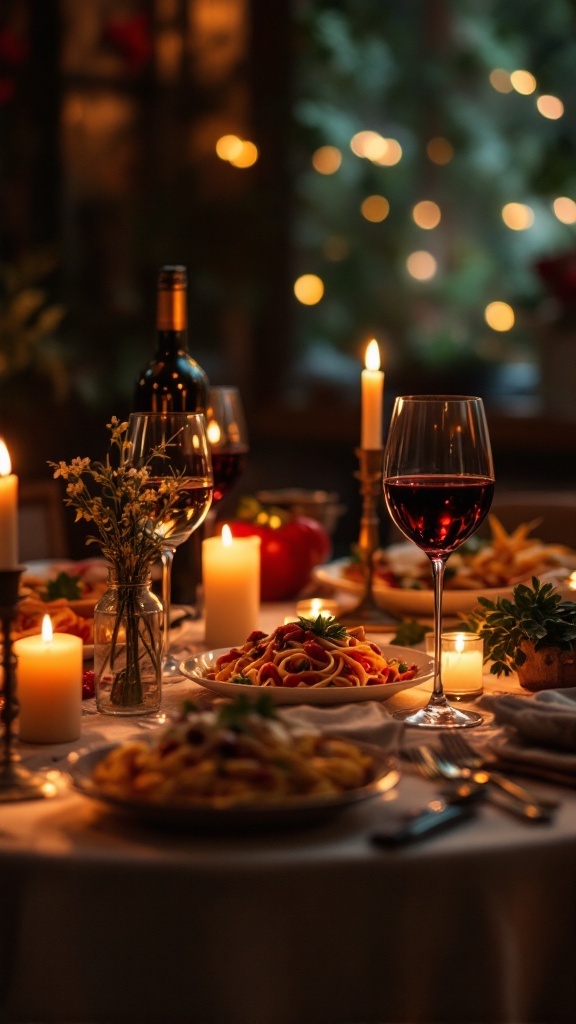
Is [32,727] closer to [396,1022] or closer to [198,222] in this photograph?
[396,1022]

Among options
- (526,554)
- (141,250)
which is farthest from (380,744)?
(141,250)

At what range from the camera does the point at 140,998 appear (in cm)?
103

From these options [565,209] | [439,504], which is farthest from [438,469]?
[565,209]

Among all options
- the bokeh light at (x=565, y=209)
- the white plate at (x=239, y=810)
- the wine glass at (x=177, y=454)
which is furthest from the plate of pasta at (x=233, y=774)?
the bokeh light at (x=565, y=209)

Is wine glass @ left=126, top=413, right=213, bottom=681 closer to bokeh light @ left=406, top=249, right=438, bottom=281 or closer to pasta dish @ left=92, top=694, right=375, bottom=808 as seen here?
pasta dish @ left=92, top=694, right=375, bottom=808

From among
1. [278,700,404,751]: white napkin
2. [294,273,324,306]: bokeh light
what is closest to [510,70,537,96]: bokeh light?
[294,273,324,306]: bokeh light

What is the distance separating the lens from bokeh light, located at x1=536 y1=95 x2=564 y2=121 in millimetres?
4219

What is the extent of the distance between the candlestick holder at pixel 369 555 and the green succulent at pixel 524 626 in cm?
35

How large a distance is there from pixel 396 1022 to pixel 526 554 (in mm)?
1080

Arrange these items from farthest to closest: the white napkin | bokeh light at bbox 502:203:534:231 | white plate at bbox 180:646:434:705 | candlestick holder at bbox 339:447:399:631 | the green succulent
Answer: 1. bokeh light at bbox 502:203:534:231
2. candlestick holder at bbox 339:447:399:631
3. the green succulent
4. white plate at bbox 180:646:434:705
5. the white napkin

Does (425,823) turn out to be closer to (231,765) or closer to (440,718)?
(231,765)

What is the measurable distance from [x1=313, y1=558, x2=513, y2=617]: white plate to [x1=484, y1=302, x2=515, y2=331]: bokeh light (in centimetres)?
260

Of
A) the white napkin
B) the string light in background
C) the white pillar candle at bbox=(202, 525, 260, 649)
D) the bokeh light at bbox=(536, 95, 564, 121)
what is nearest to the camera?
→ the white napkin

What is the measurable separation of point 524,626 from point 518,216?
10.2 feet
